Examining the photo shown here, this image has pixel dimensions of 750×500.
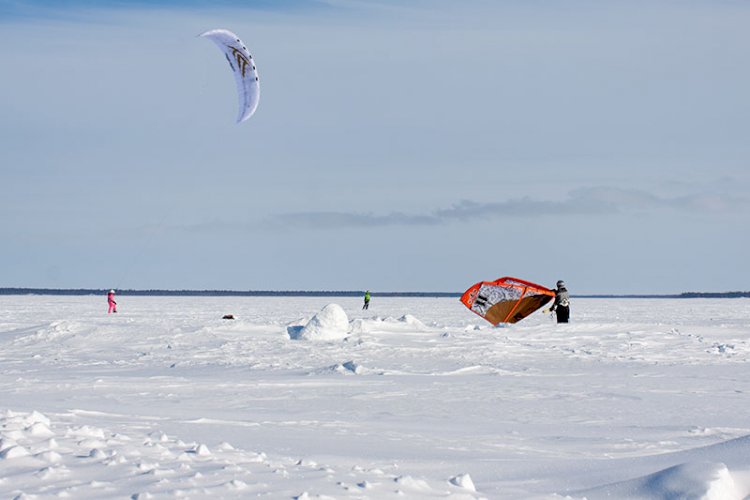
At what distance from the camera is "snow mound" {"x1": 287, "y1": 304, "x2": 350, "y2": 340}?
18.5 m

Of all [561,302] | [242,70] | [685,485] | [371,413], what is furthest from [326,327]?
[685,485]

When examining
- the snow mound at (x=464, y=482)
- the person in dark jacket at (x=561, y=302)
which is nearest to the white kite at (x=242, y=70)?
the person in dark jacket at (x=561, y=302)

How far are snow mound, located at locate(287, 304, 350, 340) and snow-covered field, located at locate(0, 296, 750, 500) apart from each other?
1.7 inches

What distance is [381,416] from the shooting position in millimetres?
9078

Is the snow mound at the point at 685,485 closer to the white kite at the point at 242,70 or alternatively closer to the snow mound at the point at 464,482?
the snow mound at the point at 464,482

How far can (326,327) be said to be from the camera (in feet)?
61.0

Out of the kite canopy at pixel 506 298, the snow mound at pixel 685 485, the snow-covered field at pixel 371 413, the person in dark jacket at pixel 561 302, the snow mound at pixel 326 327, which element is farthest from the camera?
the kite canopy at pixel 506 298

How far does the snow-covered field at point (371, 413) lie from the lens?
5071mm

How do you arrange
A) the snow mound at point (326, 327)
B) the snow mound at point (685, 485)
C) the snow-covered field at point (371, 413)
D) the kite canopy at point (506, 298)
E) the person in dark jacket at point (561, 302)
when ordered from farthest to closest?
the kite canopy at point (506, 298)
the person in dark jacket at point (561, 302)
the snow mound at point (326, 327)
the snow-covered field at point (371, 413)
the snow mound at point (685, 485)

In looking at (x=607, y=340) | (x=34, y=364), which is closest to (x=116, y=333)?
(x=34, y=364)

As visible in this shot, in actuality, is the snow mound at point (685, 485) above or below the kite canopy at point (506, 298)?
below

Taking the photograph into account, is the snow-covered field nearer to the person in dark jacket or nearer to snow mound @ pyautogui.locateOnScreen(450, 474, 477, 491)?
snow mound @ pyautogui.locateOnScreen(450, 474, 477, 491)

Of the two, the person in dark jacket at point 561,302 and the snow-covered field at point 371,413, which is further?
the person in dark jacket at point 561,302

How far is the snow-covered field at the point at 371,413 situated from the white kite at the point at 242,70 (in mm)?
4872
